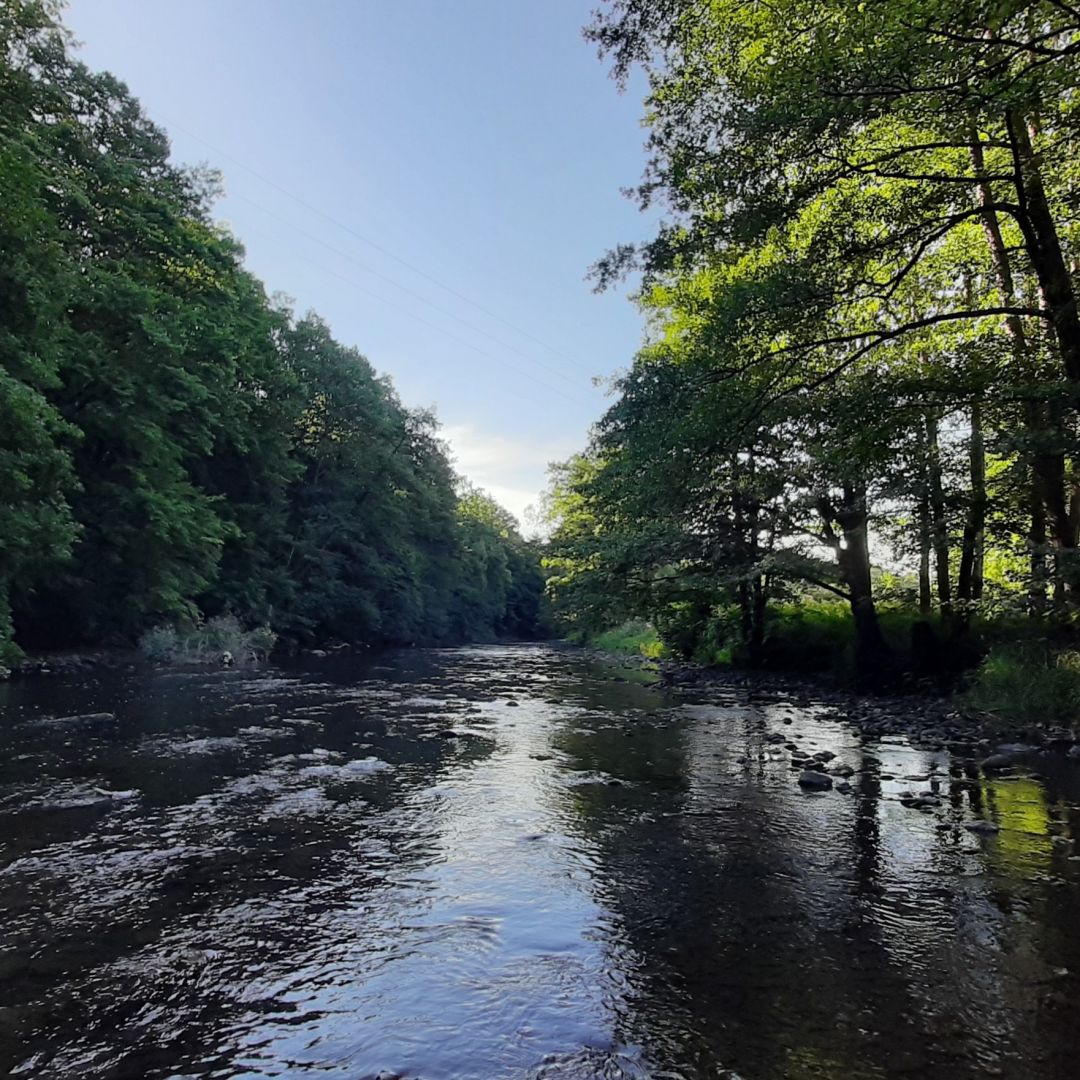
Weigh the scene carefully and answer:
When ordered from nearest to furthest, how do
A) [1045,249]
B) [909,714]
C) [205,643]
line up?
[1045,249] < [909,714] < [205,643]

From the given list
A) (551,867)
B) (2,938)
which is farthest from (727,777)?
(2,938)

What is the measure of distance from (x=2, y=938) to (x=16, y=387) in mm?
13405

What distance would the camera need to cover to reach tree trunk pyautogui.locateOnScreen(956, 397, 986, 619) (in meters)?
11.6

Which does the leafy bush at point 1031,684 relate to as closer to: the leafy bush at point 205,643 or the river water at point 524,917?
the river water at point 524,917

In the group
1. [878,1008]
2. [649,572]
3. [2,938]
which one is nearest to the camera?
[878,1008]

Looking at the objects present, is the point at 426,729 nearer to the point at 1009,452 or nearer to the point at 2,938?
the point at 2,938

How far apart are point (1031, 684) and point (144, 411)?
76.0 ft

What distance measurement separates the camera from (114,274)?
21016mm

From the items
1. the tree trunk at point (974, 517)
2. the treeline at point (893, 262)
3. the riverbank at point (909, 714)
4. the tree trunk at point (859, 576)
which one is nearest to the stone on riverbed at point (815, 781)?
the riverbank at point (909, 714)

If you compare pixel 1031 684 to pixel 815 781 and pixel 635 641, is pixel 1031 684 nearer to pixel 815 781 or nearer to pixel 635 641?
pixel 815 781

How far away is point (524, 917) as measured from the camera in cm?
409

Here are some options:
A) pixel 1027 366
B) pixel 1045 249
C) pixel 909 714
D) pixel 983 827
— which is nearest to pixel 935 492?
pixel 1027 366

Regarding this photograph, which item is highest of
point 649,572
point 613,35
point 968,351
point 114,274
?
point 114,274

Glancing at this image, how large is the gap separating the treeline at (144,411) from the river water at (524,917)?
1183 centimetres
